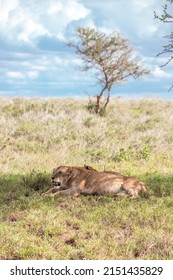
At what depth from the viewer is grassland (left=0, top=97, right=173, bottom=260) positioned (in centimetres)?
794

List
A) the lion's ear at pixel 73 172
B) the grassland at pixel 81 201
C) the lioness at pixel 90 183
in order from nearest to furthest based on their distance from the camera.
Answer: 1. the grassland at pixel 81 201
2. the lioness at pixel 90 183
3. the lion's ear at pixel 73 172

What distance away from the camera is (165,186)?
12.2 metres

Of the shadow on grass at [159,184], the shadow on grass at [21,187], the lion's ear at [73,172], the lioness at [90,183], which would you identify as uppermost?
the lion's ear at [73,172]

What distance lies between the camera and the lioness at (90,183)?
10977 millimetres

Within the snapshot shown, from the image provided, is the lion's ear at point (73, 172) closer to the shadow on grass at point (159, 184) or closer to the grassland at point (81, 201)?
the grassland at point (81, 201)

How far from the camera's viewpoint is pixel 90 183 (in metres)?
11.1

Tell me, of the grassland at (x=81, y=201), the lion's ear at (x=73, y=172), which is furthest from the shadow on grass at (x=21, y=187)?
the lion's ear at (x=73, y=172)

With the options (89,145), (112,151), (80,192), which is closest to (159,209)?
(80,192)

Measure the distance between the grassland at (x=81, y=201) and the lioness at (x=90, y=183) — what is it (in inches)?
10.4

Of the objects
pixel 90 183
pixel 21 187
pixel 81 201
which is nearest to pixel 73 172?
pixel 90 183

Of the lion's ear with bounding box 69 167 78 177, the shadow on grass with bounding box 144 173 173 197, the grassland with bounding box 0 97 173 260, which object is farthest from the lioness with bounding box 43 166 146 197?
the shadow on grass with bounding box 144 173 173 197

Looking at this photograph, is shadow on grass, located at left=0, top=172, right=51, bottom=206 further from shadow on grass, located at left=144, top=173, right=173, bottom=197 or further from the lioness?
shadow on grass, located at left=144, top=173, right=173, bottom=197
